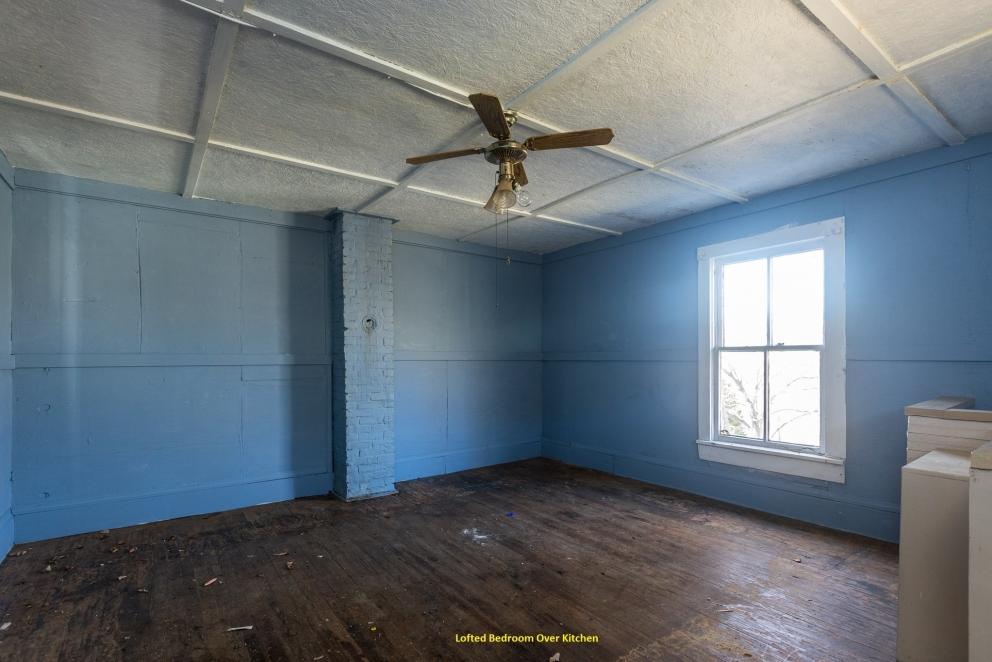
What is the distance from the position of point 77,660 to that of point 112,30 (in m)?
2.86

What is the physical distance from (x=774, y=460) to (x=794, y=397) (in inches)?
22.1

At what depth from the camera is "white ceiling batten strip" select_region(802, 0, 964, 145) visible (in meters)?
1.95

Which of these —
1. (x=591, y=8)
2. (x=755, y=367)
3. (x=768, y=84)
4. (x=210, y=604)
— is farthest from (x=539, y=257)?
(x=210, y=604)

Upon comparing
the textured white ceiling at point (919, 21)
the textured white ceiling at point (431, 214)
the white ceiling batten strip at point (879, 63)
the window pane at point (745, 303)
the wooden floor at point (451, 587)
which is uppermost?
the textured white ceiling at point (919, 21)

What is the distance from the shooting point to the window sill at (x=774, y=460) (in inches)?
148

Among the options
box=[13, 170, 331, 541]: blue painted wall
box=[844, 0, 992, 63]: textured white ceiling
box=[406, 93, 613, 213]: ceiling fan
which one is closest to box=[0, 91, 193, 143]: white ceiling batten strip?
box=[13, 170, 331, 541]: blue painted wall

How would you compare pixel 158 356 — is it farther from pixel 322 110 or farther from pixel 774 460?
pixel 774 460

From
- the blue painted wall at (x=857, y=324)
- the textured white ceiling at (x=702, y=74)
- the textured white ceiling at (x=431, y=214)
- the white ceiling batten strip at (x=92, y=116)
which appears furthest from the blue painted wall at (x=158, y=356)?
the blue painted wall at (x=857, y=324)

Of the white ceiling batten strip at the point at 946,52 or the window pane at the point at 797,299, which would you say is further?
the window pane at the point at 797,299

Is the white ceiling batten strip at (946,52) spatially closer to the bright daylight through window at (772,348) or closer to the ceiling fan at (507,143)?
the ceiling fan at (507,143)

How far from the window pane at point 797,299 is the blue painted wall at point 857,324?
0.83ft

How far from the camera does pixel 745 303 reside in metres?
4.45

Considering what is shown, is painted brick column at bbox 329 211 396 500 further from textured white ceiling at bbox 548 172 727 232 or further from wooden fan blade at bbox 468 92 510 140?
wooden fan blade at bbox 468 92 510 140

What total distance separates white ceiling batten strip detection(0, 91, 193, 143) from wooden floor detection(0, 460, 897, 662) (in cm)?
278
